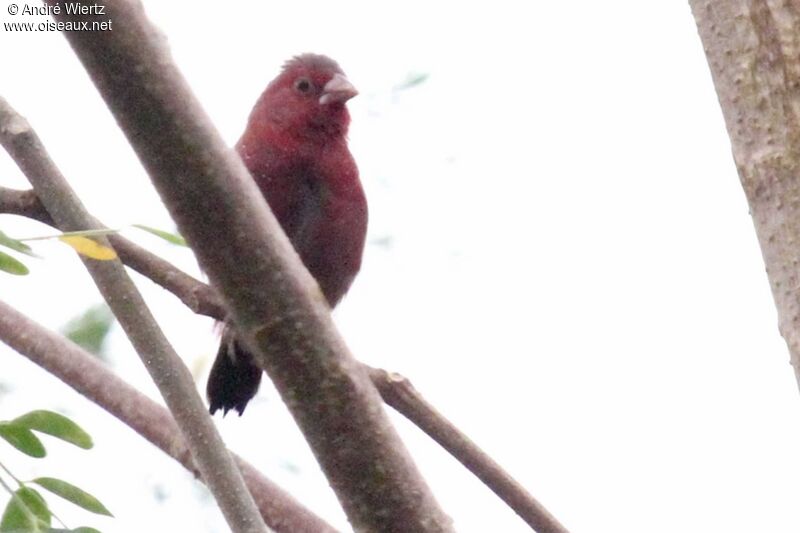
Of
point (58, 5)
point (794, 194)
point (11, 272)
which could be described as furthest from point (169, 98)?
point (794, 194)

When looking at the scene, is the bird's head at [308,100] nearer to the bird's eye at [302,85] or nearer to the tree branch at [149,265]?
the bird's eye at [302,85]

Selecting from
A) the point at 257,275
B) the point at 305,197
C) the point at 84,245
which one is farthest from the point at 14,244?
the point at 305,197

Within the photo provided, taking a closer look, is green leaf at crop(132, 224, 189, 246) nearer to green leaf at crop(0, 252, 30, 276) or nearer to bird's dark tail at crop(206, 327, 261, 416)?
green leaf at crop(0, 252, 30, 276)

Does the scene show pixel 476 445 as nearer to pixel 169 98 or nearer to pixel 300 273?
pixel 300 273

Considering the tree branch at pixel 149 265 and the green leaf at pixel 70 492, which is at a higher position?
the tree branch at pixel 149 265

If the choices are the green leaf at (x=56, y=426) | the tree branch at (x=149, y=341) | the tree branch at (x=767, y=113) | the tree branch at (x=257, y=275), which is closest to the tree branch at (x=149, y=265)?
the tree branch at (x=149, y=341)

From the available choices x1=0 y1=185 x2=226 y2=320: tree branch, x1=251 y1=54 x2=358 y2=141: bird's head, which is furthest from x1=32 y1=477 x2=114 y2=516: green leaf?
x1=251 y1=54 x2=358 y2=141: bird's head

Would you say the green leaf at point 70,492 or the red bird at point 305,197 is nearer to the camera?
the green leaf at point 70,492
